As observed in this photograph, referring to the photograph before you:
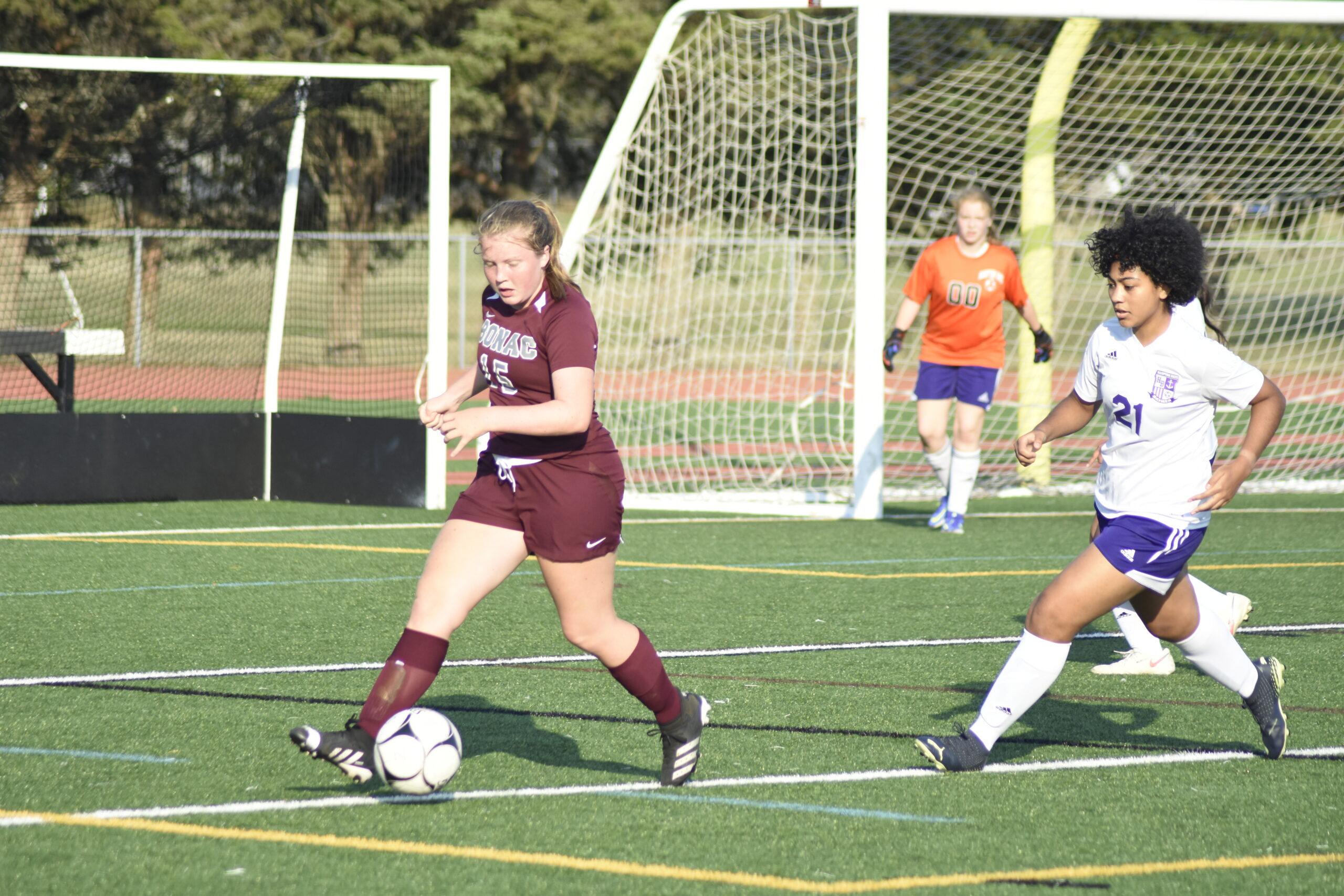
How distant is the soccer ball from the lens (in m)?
3.97

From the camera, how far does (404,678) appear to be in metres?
4.09

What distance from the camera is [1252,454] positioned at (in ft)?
14.3

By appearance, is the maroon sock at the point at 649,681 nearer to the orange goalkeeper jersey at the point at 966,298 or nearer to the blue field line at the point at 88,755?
the blue field line at the point at 88,755

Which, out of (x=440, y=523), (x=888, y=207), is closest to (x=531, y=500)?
(x=440, y=523)

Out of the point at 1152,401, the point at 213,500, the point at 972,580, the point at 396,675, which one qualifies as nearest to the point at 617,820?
the point at 396,675

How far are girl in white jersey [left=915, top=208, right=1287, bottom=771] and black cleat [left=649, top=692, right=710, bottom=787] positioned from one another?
72cm

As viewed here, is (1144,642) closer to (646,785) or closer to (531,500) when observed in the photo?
(646,785)

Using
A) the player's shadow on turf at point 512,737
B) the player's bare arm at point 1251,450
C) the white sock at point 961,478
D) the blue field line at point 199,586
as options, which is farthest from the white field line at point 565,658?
the white sock at point 961,478

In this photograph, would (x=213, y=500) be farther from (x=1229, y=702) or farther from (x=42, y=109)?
(x=1229, y=702)

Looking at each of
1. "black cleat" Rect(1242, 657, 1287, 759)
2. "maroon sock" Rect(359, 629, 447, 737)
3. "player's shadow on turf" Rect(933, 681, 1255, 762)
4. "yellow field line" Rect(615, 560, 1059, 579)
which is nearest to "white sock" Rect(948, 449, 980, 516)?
"yellow field line" Rect(615, 560, 1059, 579)

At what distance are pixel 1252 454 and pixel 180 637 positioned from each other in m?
4.55

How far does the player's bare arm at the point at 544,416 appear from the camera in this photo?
12.6ft

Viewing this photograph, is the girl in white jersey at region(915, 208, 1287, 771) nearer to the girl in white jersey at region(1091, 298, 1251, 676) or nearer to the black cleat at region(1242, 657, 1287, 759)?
the black cleat at region(1242, 657, 1287, 759)

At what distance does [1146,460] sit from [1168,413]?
162 millimetres
